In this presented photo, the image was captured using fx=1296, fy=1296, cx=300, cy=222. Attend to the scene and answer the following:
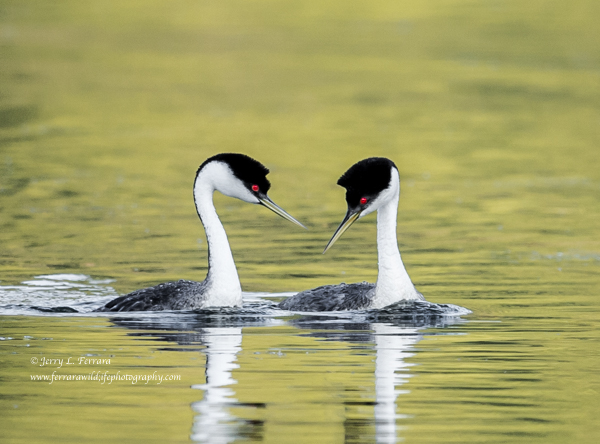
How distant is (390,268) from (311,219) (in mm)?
6402

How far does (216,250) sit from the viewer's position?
1270cm

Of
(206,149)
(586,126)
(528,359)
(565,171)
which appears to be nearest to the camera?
(528,359)

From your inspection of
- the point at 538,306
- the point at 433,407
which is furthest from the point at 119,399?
the point at 538,306

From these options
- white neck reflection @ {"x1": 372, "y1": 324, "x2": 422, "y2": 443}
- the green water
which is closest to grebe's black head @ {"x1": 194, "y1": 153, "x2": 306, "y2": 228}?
the green water

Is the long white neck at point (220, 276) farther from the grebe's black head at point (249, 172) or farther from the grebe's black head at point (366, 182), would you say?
the grebe's black head at point (366, 182)

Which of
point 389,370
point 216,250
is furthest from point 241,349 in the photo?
point 216,250

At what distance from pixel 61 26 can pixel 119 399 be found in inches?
1739

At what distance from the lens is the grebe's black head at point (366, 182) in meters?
12.3

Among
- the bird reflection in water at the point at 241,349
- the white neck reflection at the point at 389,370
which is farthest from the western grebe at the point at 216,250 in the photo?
the white neck reflection at the point at 389,370

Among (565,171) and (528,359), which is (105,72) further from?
(528,359)

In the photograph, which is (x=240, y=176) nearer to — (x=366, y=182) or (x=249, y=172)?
(x=249, y=172)

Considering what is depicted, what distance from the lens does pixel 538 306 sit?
43.3ft

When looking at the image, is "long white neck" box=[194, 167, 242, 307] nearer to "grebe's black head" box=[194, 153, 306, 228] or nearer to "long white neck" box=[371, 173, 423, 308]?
"grebe's black head" box=[194, 153, 306, 228]

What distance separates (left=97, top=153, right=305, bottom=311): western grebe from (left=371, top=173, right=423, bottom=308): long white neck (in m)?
0.88
